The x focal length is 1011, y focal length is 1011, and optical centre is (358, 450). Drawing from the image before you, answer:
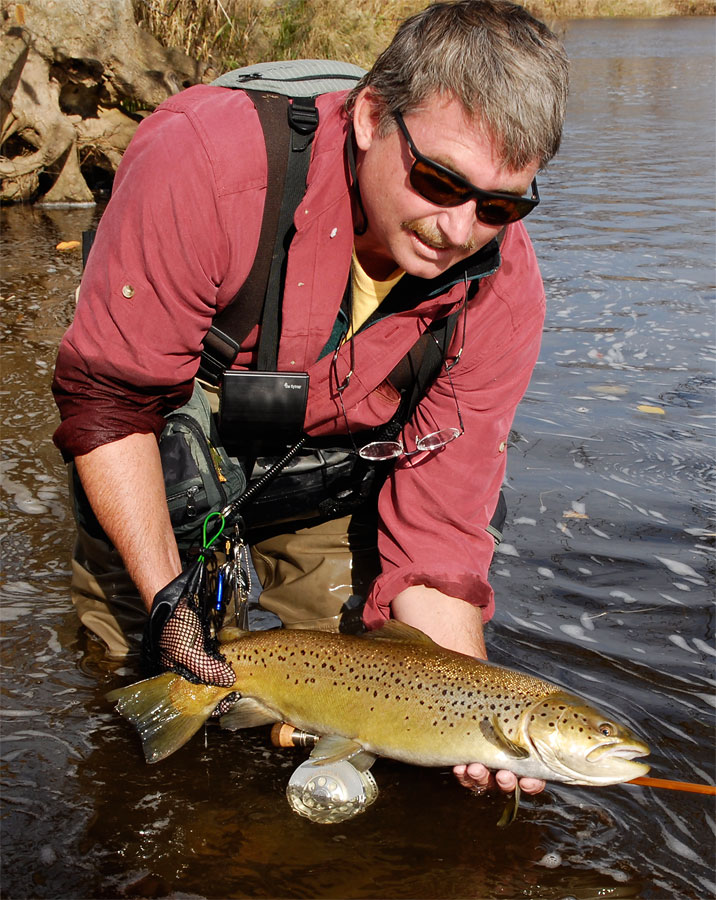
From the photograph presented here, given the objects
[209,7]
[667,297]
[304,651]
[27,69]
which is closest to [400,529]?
[304,651]

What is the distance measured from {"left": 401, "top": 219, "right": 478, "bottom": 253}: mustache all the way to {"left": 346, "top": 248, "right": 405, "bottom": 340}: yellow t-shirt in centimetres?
36

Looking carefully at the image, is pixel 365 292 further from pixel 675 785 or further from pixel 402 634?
pixel 675 785

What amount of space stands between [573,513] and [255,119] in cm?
317

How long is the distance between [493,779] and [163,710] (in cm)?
104

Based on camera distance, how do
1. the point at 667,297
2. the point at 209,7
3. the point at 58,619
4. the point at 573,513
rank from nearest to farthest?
the point at 58,619
the point at 573,513
the point at 667,297
the point at 209,7

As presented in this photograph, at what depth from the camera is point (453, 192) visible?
277 cm

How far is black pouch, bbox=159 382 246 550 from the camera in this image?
3.32 meters

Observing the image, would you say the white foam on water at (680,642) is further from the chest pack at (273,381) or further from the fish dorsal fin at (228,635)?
the fish dorsal fin at (228,635)

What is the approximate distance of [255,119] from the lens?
9.48 feet

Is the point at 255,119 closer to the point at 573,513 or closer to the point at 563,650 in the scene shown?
the point at 563,650

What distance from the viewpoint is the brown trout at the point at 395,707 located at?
2.82m

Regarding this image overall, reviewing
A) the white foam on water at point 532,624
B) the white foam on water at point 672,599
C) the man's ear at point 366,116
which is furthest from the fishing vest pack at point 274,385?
the white foam on water at point 672,599

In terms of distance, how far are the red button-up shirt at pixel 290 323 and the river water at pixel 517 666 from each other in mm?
747

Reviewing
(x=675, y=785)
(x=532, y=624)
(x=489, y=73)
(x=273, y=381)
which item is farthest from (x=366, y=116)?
(x=532, y=624)
